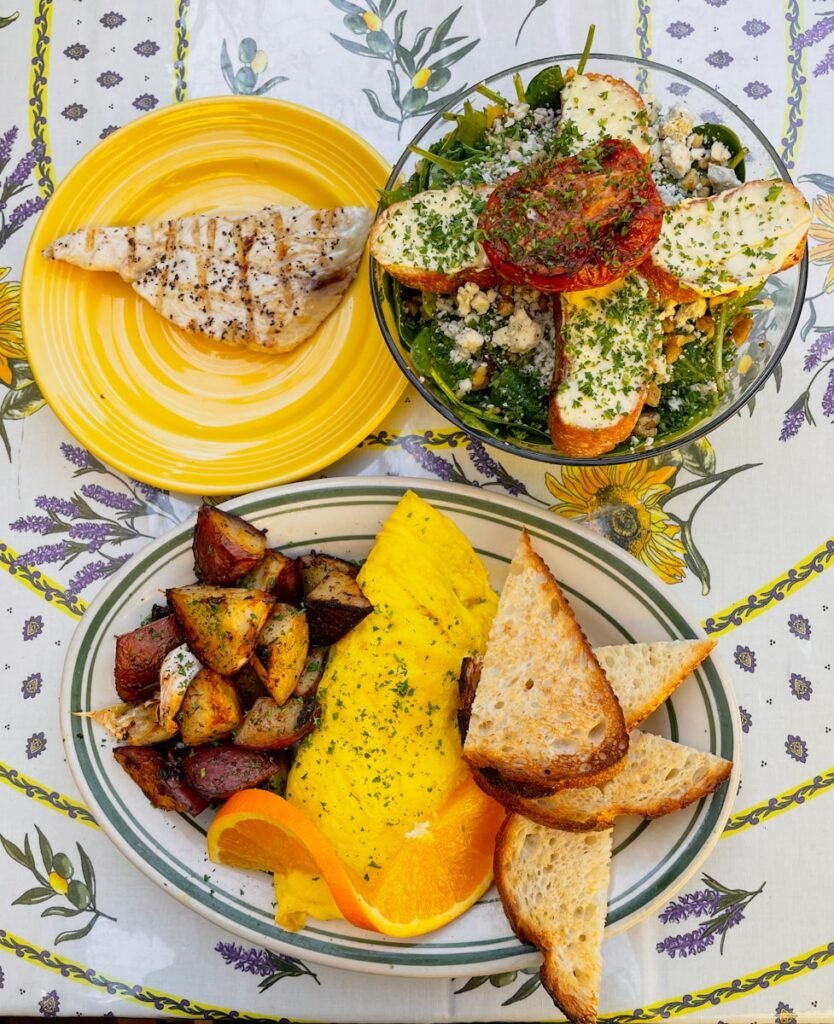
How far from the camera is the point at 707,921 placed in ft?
6.78

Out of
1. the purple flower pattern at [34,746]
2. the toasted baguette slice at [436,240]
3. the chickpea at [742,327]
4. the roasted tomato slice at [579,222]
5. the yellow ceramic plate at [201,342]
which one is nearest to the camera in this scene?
the roasted tomato slice at [579,222]

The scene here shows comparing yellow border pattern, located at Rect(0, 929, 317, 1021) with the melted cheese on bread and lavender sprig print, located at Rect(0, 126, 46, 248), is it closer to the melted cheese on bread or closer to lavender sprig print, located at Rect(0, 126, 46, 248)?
lavender sprig print, located at Rect(0, 126, 46, 248)

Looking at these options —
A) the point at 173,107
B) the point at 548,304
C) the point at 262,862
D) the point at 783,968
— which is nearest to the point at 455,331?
the point at 548,304

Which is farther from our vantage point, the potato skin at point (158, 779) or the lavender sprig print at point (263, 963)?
the lavender sprig print at point (263, 963)

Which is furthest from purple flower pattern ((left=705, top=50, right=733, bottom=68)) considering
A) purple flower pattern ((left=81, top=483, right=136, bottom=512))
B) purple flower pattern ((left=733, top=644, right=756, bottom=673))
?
purple flower pattern ((left=81, top=483, right=136, bottom=512))

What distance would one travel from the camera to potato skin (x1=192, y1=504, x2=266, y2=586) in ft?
6.15

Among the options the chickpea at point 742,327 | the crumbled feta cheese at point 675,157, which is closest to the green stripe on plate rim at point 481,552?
the chickpea at point 742,327

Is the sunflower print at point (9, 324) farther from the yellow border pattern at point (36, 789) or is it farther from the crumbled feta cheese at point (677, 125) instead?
the crumbled feta cheese at point (677, 125)

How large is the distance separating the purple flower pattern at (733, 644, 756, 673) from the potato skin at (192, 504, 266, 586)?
102cm

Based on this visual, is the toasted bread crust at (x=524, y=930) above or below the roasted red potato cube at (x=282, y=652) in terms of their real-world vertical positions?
below

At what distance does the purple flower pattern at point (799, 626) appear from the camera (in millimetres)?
2084

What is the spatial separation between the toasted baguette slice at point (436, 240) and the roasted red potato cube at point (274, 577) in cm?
61

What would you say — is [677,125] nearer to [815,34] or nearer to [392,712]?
[815,34]

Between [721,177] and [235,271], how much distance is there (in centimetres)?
98
